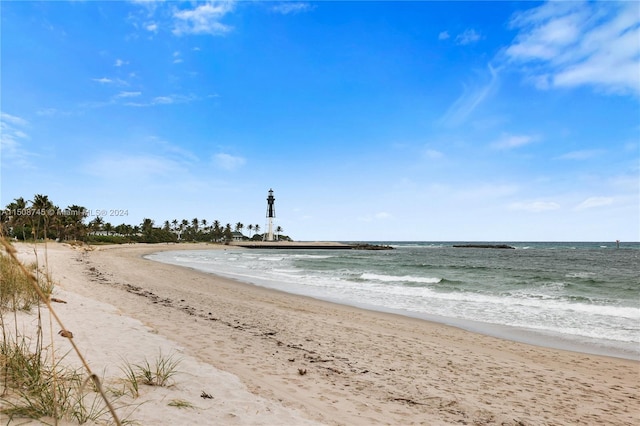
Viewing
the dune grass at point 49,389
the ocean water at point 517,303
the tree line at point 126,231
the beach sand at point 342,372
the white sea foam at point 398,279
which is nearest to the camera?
the dune grass at point 49,389

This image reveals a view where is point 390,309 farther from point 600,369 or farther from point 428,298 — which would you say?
point 600,369

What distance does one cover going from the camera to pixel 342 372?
697 centimetres

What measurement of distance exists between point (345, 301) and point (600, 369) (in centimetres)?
1079

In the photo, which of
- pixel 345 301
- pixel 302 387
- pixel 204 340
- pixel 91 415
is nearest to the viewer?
pixel 91 415

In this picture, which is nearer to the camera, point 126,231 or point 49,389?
point 49,389

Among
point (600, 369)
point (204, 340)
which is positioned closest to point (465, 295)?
point (600, 369)

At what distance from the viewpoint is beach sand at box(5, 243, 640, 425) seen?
197 inches

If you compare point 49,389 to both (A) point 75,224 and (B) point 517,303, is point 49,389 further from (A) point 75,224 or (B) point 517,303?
(A) point 75,224

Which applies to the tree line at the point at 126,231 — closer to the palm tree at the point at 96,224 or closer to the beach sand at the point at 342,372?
the palm tree at the point at 96,224

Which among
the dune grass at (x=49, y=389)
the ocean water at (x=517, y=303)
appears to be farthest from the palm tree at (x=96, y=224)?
the dune grass at (x=49, y=389)

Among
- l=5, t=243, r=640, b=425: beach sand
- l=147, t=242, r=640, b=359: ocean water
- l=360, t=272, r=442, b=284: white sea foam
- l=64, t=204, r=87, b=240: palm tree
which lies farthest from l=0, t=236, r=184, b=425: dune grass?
l=64, t=204, r=87, b=240: palm tree

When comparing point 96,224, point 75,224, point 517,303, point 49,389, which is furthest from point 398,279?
point 96,224

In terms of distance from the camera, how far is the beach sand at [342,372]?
5016 mm

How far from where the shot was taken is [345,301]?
1791 centimetres
